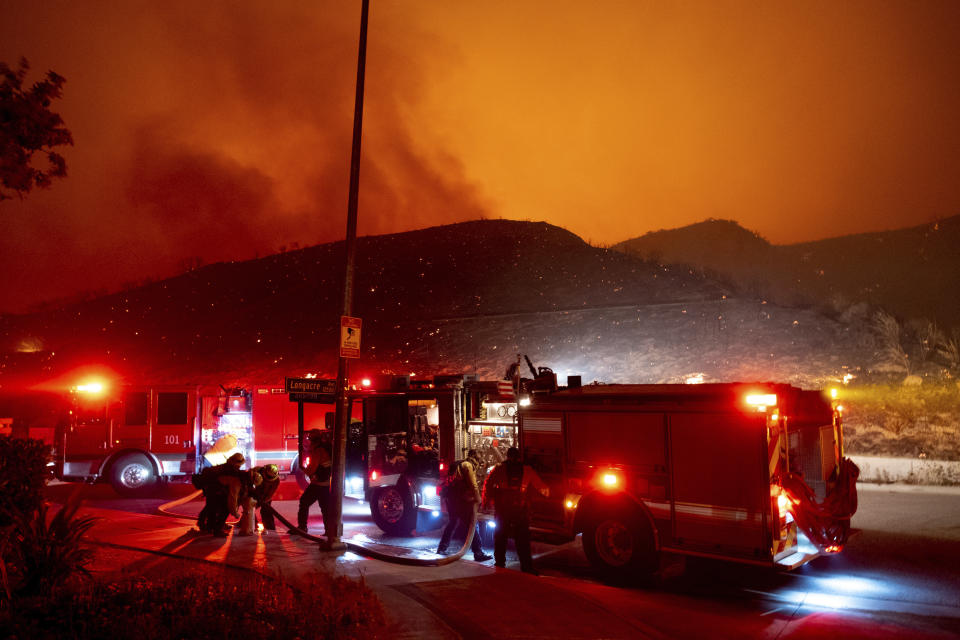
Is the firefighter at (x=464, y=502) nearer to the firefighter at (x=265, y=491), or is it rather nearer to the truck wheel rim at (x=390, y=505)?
the truck wheel rim at (x=390, y=505)

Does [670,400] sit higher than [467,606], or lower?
higher

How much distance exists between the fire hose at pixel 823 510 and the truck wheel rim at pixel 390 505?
6.11 m

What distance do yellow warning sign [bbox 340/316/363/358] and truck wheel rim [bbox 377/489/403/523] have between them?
3079mm

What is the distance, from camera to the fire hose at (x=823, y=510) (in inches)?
298

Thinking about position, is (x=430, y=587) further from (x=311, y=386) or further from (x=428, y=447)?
(x=428, y=447)

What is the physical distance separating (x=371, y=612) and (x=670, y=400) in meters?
4.12

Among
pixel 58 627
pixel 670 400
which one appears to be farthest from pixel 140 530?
pixel 670 400

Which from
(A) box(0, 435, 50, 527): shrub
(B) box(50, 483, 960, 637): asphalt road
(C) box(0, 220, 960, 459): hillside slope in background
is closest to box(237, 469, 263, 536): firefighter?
(B) box(50, 483, 960, 637): asphalt road

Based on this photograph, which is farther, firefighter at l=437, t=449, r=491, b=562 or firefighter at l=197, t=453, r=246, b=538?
firefighter at l=197, t=453, r=246, b=538

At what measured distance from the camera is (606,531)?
868cm

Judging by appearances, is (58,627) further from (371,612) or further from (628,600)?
(628,600)

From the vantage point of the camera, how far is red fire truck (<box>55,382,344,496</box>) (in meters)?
15.9

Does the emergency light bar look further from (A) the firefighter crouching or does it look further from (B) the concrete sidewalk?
(A) the firefighter crouching

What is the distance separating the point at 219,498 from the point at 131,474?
271 inches
